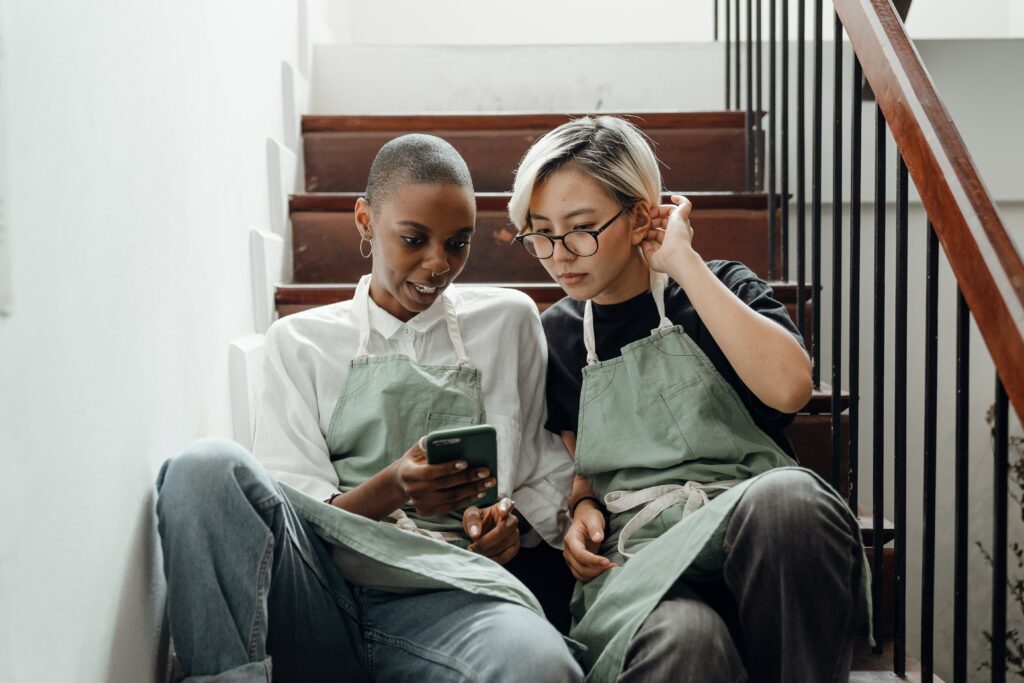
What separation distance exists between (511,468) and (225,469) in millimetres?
549

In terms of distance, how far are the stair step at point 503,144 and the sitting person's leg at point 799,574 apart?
1597mm

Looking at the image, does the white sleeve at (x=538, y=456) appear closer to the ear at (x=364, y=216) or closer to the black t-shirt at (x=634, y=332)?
the black t-shirt at (x=634, y=332)

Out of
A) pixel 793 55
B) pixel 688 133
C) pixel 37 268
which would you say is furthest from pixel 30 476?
pixel 793 55

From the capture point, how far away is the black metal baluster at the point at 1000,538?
121 cm

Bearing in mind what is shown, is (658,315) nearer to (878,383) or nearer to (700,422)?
(700,422)

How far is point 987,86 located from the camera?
8.53 feet

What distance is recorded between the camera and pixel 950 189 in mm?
1258

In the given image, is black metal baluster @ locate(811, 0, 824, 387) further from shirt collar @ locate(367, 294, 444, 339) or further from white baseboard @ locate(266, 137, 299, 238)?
white baseboard @ locate(266, 137, 299, 238)

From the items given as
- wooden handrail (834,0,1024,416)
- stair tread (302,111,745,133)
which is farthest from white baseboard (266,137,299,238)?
wooden handrail (834,0,1024,416)

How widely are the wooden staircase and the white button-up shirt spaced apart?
1.75 feet

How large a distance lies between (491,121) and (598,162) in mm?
1190

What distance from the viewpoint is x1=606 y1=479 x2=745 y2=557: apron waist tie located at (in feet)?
4.44

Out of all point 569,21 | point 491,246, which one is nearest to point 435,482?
point 491,246

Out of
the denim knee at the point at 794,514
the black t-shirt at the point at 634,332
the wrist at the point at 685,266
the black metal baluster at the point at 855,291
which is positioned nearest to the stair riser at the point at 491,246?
the black metal baluster at the point at 855,291
